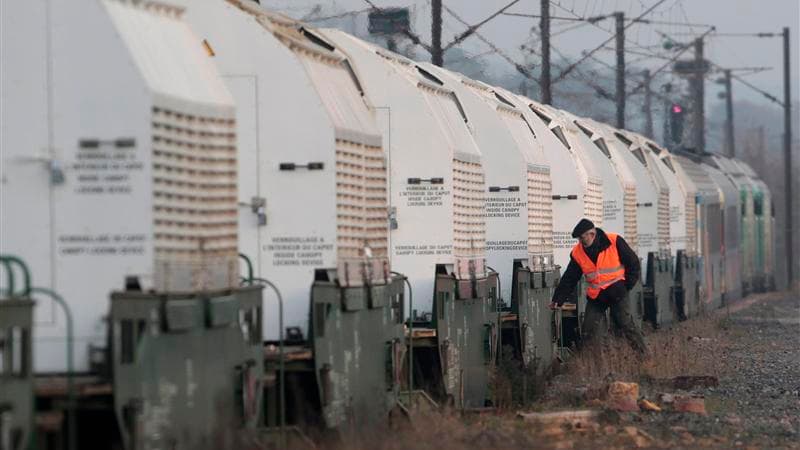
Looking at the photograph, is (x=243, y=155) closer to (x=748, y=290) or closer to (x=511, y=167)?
(x=511, y=167)

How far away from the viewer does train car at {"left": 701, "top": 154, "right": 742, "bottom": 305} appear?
4066 centimetres

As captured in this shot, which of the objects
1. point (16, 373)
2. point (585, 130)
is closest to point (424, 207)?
point (16, 373)

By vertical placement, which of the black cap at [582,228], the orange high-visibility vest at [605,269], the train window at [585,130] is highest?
the train window at [585,130]

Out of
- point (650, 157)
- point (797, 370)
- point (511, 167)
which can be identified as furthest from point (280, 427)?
point (650, 157)

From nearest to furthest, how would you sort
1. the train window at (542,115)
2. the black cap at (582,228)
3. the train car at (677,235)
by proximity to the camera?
1. the black cap at (582,228)
2. the train window at (542,115)
3. the train car at (677,235)

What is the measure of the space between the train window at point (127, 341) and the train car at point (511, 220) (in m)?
9.47

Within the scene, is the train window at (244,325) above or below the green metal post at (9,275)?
below

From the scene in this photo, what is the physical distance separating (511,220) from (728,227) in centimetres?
2296

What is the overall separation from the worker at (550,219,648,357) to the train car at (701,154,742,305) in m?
19.6

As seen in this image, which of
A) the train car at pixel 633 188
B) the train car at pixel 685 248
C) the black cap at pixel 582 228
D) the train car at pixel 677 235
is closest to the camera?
the black cap at pixel 582 228

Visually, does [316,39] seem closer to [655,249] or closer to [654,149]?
[655,249]

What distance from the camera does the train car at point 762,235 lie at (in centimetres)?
5016

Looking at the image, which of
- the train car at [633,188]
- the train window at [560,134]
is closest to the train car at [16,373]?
the train window at [560,134]

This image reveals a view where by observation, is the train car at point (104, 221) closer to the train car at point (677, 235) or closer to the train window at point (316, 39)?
the train window at point (316, 39)
